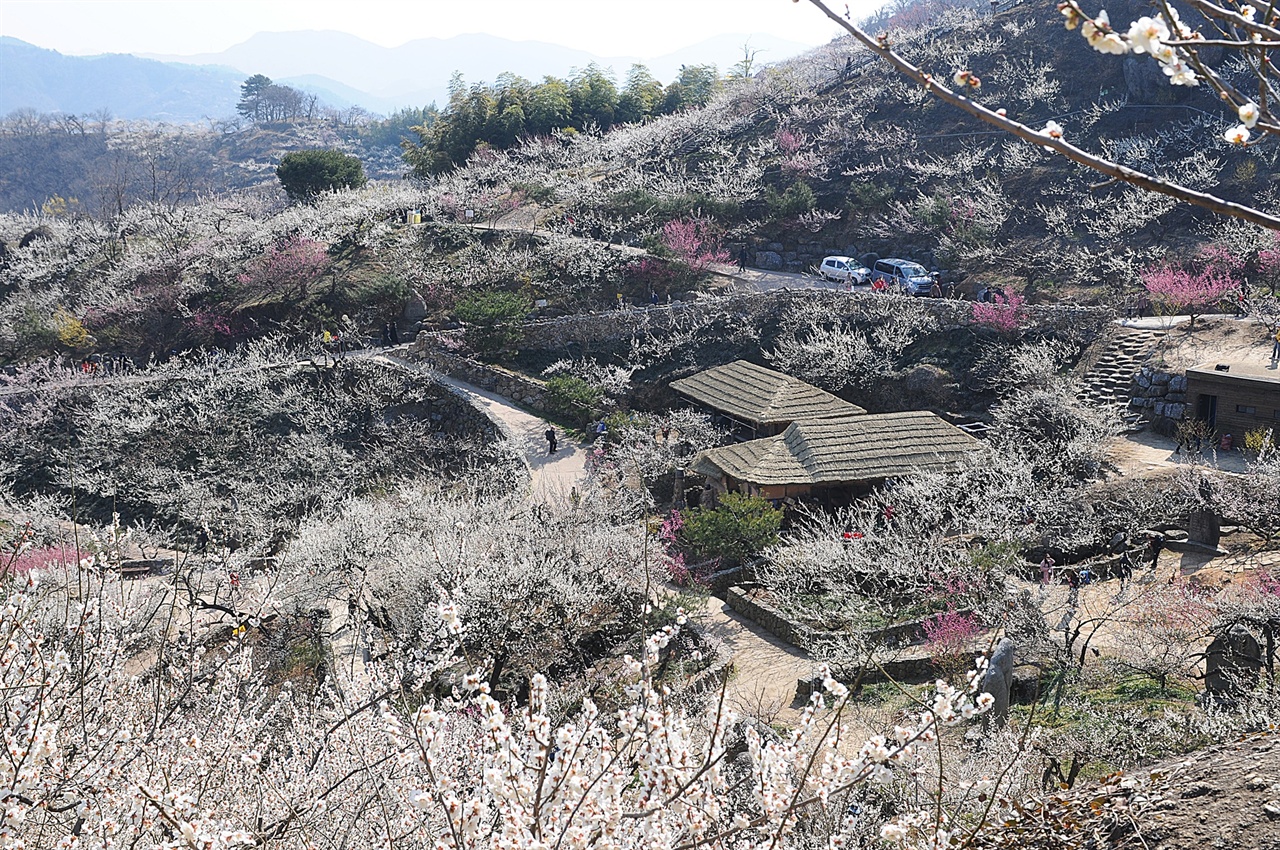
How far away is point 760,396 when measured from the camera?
Result: 2122 cm

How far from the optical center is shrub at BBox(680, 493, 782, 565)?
1570cm

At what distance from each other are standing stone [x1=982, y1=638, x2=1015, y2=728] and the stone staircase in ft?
38.4

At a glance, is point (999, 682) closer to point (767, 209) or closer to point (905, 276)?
point (905, 276)

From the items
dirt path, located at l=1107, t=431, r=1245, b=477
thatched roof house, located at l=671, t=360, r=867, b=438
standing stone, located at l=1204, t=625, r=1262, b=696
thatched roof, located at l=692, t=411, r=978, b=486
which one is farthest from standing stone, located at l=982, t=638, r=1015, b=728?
thatched roof house, located at l=671, t=360, r=867, b=438

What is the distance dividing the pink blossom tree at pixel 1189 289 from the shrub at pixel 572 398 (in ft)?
48.0

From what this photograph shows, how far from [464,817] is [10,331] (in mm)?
37542

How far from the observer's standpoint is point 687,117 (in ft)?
158

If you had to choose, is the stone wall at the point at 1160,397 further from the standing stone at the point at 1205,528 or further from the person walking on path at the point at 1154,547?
the person walking on path at the point at 1154,547

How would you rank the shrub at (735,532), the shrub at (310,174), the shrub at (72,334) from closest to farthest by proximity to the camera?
the shrub at (735,532) → the shrub at (72,334) → the shrub at (310,174)

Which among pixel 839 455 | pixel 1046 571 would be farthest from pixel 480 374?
pixel 1046 571

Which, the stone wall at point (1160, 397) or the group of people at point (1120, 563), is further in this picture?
the stone wall at point (1160, 397)

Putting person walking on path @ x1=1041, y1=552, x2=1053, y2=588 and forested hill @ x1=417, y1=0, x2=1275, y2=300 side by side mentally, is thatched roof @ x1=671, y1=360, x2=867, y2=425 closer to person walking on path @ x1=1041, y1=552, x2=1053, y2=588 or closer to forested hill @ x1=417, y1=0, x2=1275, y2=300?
person walking on path @ x1=1041, y1=552, x2=1053, y2=588

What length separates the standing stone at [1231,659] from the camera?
8987mm

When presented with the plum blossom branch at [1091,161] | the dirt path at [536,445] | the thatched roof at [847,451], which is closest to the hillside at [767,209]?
the dirt path at [536,445]
